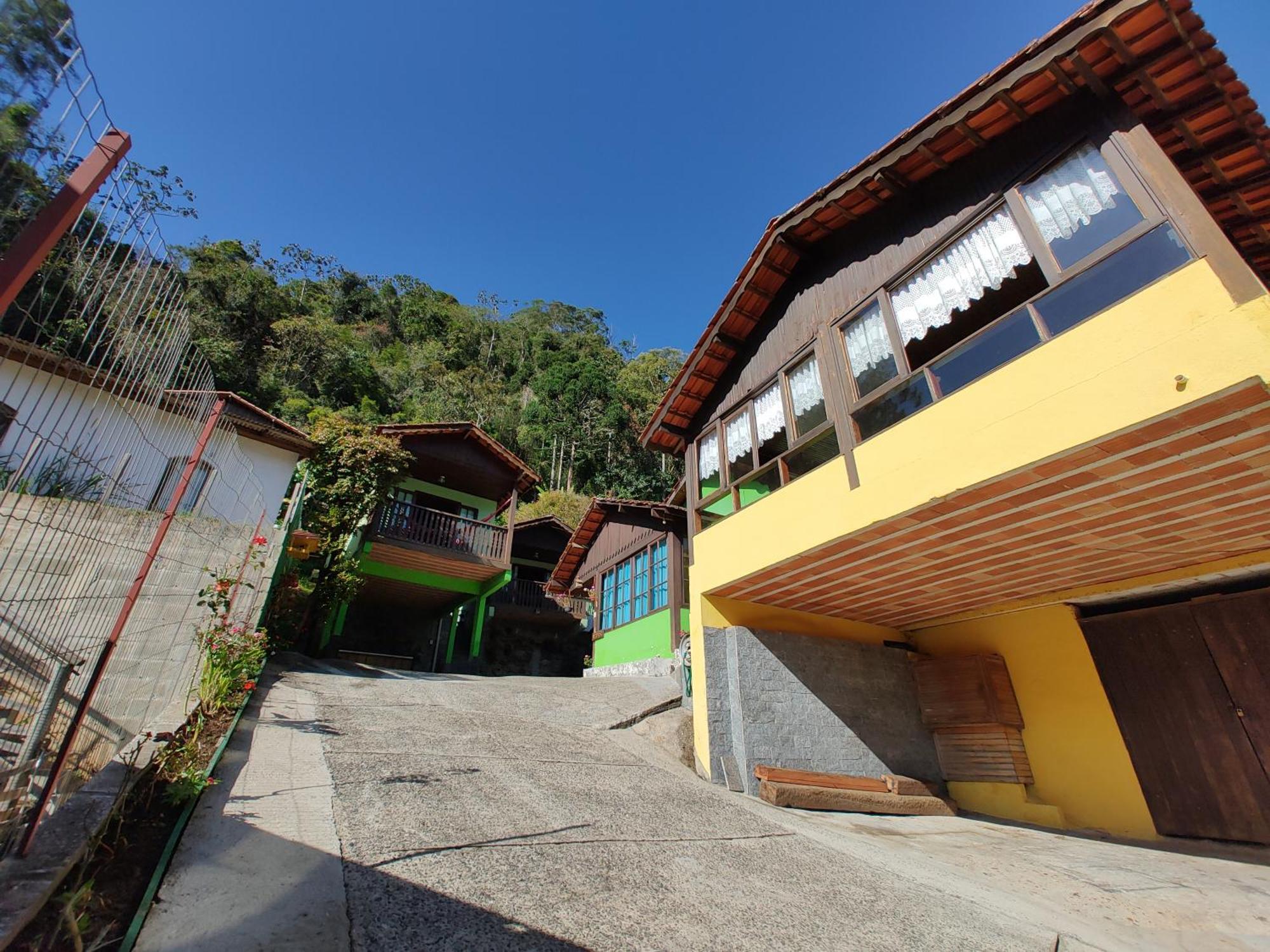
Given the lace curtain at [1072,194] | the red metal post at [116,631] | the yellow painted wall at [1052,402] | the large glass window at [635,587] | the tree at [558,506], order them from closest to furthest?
the red metal post at [116,631] → the yellow painted wall at [1052,402] → the lace curtain at [1072,194] → the large glass window at [635,587] → the tree at [558,506]

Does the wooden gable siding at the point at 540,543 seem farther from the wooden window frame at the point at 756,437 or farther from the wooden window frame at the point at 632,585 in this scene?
the wooden window frame at the point at 756,437

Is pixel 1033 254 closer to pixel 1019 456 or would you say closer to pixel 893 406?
pixel 893 406

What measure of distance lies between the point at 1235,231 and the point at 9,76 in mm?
8242

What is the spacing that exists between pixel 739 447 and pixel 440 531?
8.86 meters

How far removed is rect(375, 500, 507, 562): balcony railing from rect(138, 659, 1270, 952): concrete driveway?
700 cm

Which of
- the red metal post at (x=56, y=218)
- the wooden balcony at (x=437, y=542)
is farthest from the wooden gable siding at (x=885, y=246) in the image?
the wooden balcony at (x=437, y=542)

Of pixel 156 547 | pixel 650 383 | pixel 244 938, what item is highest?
pixel 650 383

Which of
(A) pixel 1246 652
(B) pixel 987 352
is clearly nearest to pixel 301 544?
(B) pixel 987 352

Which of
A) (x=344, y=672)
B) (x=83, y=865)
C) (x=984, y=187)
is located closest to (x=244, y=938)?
(x=83, y=865)

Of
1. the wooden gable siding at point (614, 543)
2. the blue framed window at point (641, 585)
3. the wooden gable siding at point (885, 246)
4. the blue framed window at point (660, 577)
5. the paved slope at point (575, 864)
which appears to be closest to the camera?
the paved slope at point (575, 864)

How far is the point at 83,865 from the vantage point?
203cm

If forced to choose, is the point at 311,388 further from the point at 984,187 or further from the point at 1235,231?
the point at 1235,231

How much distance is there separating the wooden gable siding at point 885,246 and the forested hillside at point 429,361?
1503 cm

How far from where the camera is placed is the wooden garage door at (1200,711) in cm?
533
